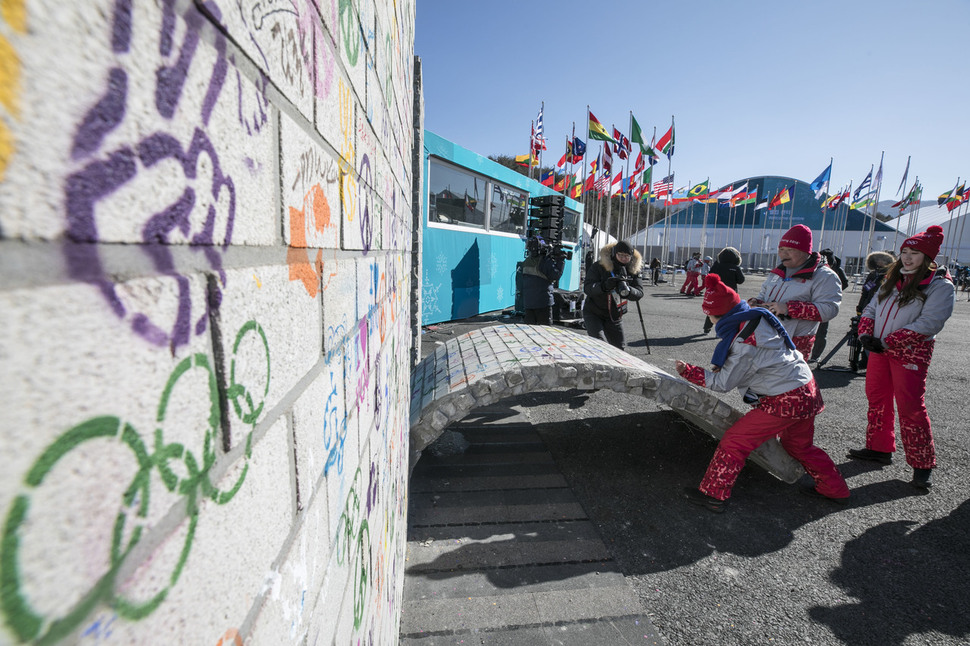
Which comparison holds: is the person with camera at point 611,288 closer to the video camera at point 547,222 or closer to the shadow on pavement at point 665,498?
the shadow on pavement at point 665,498

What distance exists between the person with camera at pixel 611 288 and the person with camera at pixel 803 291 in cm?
153

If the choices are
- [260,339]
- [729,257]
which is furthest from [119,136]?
[729,257]

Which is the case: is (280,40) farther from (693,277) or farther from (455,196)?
(693,277)

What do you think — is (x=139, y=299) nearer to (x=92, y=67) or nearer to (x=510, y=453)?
(x=92, y=67)

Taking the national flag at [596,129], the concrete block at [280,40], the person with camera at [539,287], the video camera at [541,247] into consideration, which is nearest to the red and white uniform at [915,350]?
the person with camera at [539,287]

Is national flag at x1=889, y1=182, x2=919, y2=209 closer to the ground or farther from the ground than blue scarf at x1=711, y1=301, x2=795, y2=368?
farther from the ground

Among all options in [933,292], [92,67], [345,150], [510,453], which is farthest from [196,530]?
[933,292]

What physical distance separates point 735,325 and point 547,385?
4.26 ft

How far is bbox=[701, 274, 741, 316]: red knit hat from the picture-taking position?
3.22 meters

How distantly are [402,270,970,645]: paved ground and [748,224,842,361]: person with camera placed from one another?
120 cm

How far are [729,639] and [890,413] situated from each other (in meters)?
2.75

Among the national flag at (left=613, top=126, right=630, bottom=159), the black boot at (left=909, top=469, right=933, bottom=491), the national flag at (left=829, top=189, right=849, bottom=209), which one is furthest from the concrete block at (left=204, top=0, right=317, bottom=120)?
the national flag at (left=829, top=189, right=849, bottom=209)

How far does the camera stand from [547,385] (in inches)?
124

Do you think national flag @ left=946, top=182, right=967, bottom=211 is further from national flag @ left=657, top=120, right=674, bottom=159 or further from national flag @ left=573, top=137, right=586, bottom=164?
national flag @ left=573, top=137, right=586, bottom=164
